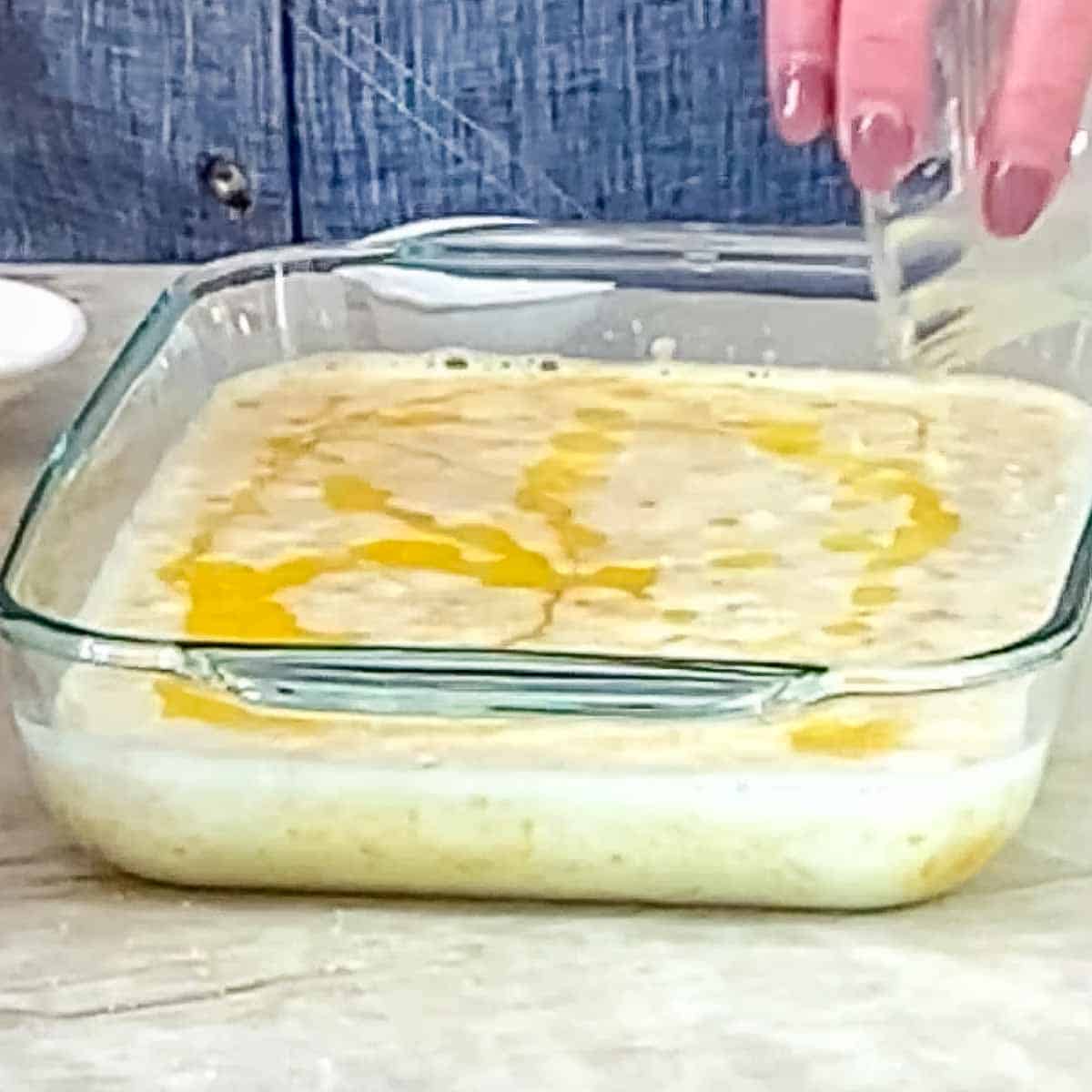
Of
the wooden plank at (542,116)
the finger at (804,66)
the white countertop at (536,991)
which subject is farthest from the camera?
the wooden plank at (542,116)

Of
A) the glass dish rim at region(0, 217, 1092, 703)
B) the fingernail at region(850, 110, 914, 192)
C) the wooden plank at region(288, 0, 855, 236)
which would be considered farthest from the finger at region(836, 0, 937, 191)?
the wooden plank at region(288, 0, 855, 236)

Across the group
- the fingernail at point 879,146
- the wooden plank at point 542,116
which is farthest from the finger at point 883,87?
the wooden plank at point 542,116

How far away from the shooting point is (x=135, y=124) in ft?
4.02

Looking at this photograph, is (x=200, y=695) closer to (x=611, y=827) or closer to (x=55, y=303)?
(x=611, y=827)

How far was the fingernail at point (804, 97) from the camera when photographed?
76cm

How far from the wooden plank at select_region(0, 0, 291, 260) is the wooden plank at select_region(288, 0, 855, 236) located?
0.07ft

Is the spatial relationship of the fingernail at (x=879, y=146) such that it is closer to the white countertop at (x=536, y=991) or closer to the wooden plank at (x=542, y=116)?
the white countertop at (x=536, y=991)

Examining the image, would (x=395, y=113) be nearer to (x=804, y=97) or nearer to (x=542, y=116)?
(x=542, y=116)

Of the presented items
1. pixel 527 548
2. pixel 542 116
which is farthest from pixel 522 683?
pixel 542 116

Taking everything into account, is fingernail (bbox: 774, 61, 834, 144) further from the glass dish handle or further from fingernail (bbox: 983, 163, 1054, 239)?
the glass dish handle

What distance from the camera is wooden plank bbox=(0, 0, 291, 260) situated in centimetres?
119

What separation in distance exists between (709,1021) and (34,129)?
0.74 m

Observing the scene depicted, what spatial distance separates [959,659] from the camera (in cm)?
65

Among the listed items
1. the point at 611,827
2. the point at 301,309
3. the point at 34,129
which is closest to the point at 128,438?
the point at 301,309
